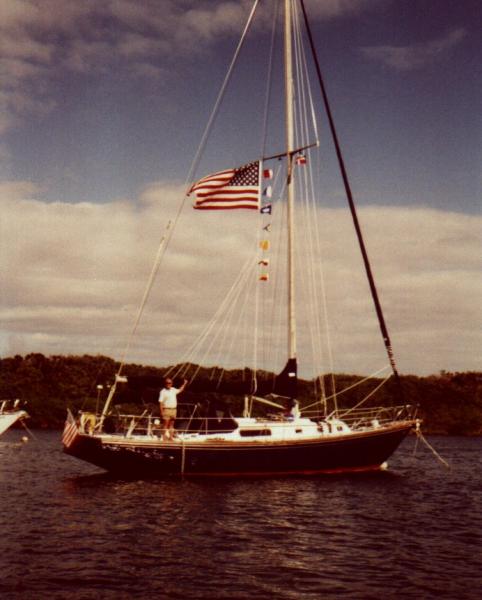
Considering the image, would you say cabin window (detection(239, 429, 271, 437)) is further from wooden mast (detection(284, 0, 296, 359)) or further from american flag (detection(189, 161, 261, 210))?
american flag (detection(189, 161, 261, 210))

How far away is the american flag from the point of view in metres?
29.5

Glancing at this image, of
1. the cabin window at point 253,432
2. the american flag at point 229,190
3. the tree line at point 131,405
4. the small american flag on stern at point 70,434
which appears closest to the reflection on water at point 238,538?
the small american flag on stern at point 70,434

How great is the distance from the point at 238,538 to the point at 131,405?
62.3 meters

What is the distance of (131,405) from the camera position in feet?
258

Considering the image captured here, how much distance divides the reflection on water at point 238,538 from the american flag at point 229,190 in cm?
1328

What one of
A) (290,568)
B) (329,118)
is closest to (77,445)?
(290,568)

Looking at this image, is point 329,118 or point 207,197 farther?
point 329,118

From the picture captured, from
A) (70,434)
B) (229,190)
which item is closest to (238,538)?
(70,434)

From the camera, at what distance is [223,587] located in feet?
44.8

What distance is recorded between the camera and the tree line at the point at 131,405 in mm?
78812

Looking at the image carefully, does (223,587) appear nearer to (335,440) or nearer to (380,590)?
(380,590)

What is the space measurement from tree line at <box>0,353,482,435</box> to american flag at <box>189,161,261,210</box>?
137 feet

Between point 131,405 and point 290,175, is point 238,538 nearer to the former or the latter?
point 290,175

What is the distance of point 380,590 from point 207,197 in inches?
800
